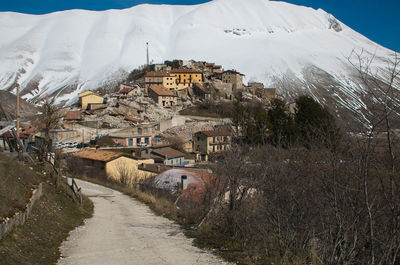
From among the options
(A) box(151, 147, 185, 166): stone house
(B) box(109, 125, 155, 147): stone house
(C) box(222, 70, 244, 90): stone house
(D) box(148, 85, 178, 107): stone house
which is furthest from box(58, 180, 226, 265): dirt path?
(C) box(222, 70, 244, 90): stone house

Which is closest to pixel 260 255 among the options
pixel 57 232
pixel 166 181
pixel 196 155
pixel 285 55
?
pixel 57 232

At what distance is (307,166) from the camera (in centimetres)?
820

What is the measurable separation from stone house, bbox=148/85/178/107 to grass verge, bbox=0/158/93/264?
48449mm

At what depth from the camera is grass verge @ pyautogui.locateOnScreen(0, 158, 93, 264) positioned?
5633 millimetres

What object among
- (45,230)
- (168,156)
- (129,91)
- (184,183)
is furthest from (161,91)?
(45,230)

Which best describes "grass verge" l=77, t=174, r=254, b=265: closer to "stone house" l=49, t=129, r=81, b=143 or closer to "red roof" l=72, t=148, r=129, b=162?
"red roof" l=72, t=148, r=129, b=162

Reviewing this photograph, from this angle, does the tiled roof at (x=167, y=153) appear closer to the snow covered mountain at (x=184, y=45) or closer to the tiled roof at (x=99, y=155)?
the tiled roof at (x=99, y=155)

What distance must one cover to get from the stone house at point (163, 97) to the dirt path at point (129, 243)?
49550mm

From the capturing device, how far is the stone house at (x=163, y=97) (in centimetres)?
5997

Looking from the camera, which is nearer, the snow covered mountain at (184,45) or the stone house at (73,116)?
the stone house at (73,116)

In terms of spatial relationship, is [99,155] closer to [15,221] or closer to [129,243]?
[129,243]

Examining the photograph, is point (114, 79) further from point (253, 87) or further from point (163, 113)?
point (163, 113)

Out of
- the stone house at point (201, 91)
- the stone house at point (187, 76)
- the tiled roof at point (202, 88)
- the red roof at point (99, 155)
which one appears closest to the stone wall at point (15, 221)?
the red roof at point (99, 155)

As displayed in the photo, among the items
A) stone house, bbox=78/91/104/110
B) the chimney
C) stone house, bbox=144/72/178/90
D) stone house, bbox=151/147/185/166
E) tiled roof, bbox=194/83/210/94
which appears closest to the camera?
the chimney
